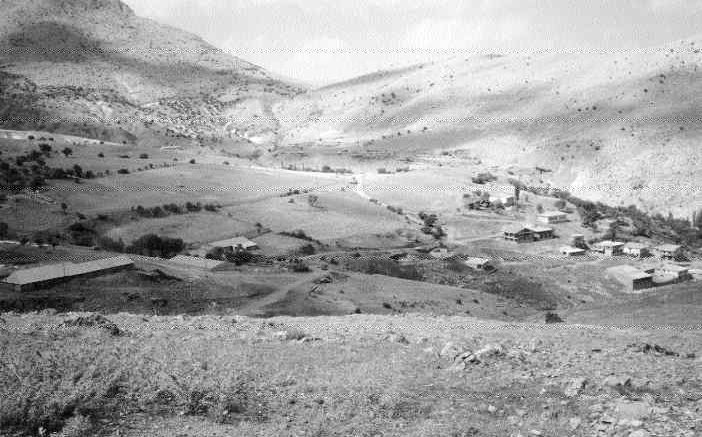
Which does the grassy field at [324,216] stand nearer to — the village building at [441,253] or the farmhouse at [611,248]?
the village building at [441,253]

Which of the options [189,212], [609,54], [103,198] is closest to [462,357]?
[189,212]

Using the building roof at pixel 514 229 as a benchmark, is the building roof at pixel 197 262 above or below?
below

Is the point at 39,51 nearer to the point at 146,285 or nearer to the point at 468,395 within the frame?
the point at 146,285

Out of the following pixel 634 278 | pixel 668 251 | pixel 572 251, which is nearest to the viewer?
pixel 634 278

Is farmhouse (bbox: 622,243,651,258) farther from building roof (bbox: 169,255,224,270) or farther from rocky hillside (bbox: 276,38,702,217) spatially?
building roof (bbox: 169,255,224,270)

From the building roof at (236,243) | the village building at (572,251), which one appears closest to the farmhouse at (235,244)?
the building roof at (236,243)

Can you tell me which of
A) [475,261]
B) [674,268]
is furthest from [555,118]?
[475,261]

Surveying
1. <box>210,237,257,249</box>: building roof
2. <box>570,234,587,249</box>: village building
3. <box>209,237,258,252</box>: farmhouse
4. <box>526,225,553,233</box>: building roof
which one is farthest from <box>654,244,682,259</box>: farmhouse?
<box>210,237,257,249</box>: building roof

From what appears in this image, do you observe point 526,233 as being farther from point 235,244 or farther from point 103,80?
point 103,80
